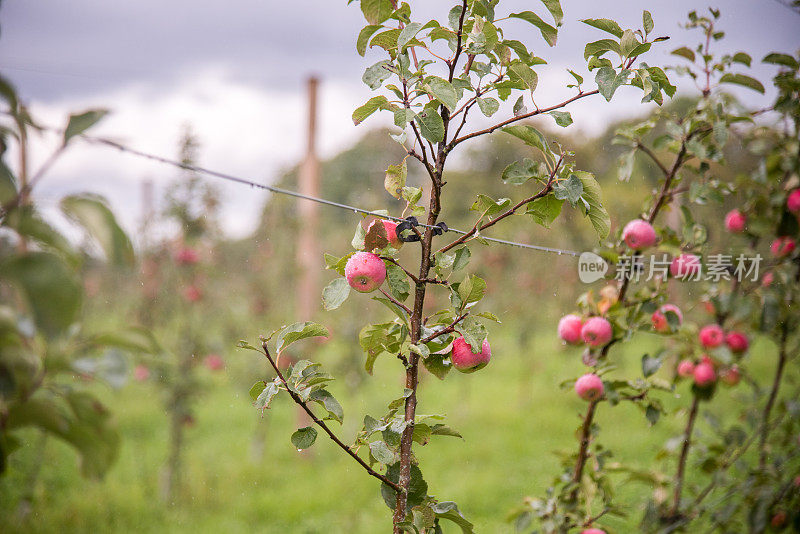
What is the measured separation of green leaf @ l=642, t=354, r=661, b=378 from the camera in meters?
1.24

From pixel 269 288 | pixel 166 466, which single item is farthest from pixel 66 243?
pixel 269 288

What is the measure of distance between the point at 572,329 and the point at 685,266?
0.29m

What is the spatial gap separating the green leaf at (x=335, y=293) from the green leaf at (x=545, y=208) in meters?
0.32

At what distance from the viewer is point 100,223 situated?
0.41 meters

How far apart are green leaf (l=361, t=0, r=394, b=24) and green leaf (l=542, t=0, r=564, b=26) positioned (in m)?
0.23

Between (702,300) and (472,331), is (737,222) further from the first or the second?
(472,331)

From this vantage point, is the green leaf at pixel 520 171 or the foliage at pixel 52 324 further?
the green leaf at pixel 520 171

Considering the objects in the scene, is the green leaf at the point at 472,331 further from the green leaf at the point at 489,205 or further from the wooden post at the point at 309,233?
the wooden post at the point at 309,233

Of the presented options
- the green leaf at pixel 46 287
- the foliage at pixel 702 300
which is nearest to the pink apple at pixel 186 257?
the foliage at pixel 702 300

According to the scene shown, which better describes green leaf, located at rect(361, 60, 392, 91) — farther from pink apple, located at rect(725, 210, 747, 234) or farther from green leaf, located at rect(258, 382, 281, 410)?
pink apple, located at rect(725, 210, 747, 234)

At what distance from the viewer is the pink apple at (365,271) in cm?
74

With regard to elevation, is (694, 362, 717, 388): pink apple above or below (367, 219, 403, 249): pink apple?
below

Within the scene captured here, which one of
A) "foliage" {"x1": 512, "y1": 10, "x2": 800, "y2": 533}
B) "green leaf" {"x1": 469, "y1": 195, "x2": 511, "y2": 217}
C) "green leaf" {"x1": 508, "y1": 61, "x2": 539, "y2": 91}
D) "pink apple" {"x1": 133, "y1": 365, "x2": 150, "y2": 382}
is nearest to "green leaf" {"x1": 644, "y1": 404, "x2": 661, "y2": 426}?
"foliage" {"x1": 512, "y1": 10, "x2": 800, "y2": 533}

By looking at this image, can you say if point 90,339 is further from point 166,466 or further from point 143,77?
point 166,466
